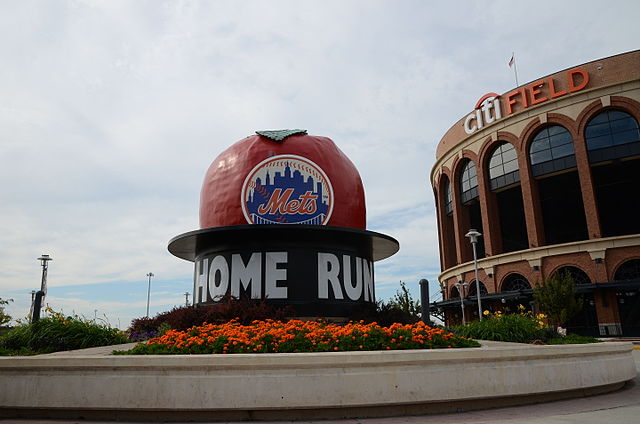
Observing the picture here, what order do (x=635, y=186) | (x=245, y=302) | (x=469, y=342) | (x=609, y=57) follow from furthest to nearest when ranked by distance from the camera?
(x=635, y=186)
(x=609, y=57)
(x=245, y=302)
(x=469, y=342)

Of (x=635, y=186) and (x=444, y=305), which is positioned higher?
(x=635, y=186)

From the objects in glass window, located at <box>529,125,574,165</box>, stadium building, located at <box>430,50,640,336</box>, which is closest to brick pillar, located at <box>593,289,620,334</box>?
stadium building, located at <box>430,50,640,336</box>

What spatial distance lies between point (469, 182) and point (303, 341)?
141 feet

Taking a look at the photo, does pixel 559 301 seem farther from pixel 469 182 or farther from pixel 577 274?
pixel 469 182

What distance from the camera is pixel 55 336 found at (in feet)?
38.7

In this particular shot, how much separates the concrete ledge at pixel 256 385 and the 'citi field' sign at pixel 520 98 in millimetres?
38758

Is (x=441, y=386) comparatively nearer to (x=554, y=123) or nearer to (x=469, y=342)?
(x=469, y=342)

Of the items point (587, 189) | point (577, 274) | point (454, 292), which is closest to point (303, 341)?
point (577, 274)

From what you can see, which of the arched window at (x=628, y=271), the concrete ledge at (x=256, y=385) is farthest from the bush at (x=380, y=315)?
the arched window at (x=628, y=271)

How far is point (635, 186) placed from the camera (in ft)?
142

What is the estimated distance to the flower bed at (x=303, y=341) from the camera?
8.91 metres

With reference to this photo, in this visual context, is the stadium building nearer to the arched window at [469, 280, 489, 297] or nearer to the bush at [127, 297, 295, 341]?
the arched window at [469, 280, 489, 297]

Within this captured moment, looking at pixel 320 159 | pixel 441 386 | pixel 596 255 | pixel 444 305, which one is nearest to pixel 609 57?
pixel 596 255

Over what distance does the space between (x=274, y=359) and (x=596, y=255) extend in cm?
3598
